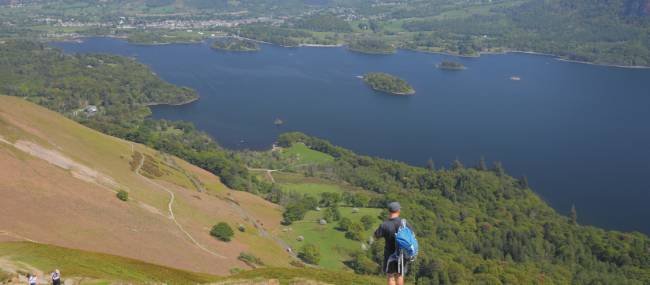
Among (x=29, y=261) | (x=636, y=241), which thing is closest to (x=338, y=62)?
(x=636, y=241)

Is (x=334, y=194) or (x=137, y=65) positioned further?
(x=137, y=65)

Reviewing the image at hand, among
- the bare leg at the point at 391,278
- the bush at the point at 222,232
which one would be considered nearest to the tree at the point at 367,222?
Answer: the bush at the point at 222,232

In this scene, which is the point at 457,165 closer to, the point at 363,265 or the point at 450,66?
the point at 363,265

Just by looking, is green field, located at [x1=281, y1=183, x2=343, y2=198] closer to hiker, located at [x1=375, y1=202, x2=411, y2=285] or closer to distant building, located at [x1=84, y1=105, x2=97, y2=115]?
distant building, located at [x1=84, y1=105, x2=97, y2=115]

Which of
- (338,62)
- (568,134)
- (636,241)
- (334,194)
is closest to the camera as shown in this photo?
(636,241)

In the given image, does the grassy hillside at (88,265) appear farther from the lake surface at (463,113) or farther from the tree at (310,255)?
the lake surface at (463,113)

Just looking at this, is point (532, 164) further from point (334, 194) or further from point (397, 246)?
point (397, 246)
